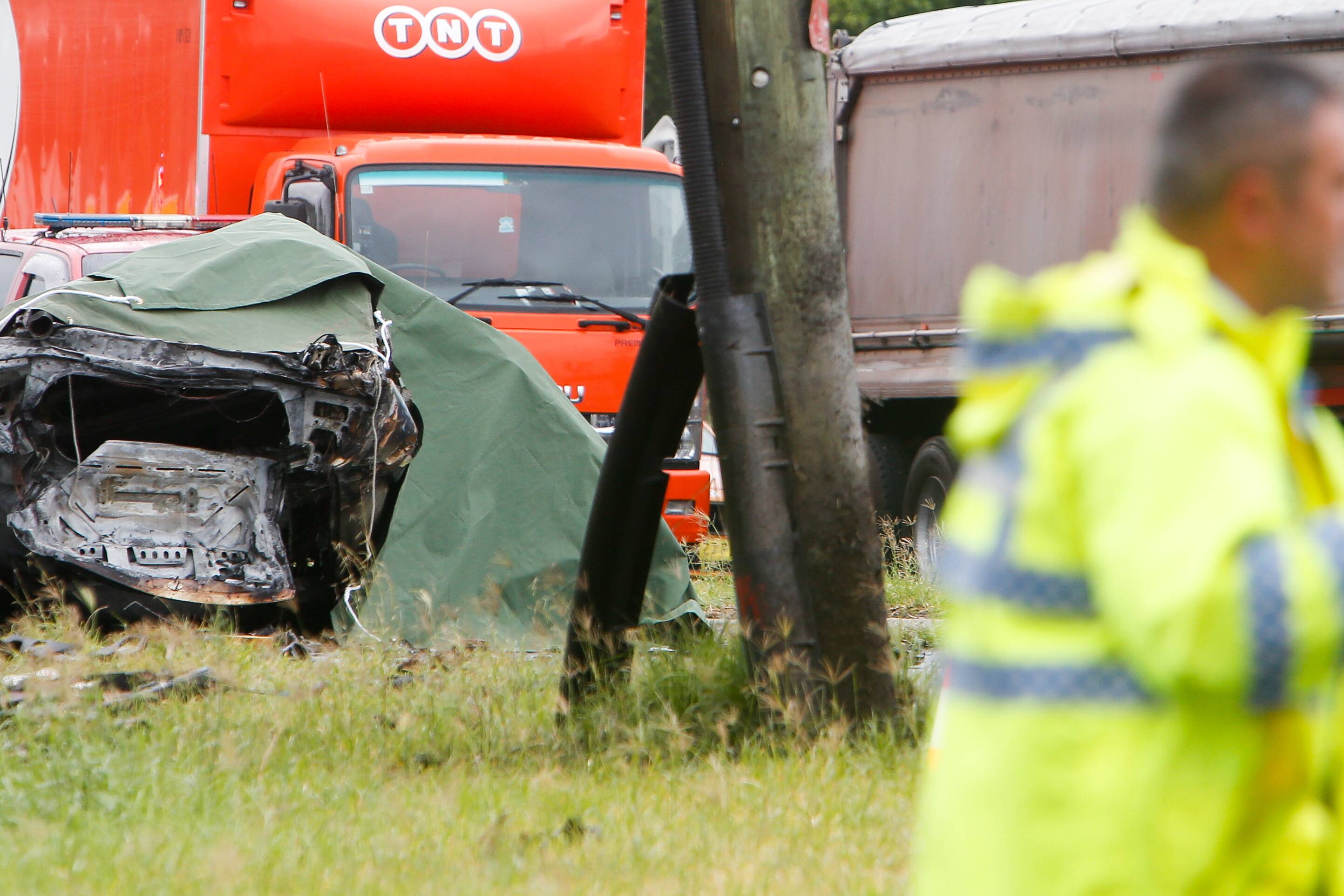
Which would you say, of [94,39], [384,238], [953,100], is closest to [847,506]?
[384,238]

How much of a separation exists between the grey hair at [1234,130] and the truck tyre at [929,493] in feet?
26.1

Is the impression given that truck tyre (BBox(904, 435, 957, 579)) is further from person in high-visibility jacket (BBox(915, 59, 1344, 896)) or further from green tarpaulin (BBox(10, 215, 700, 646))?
person in high-visibility jacket (BBox(915, 59, 1344, 896))

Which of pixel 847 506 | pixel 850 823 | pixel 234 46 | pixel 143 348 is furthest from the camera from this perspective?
pixel 234 46

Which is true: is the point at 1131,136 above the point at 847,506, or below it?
above

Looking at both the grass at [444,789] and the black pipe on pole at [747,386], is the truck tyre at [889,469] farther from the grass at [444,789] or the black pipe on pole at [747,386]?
the black pipe on pole at [747,386]

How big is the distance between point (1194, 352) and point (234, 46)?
29.0ft

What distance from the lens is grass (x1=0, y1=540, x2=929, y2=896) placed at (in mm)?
3594

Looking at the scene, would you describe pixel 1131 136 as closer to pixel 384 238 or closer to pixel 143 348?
pixel 384 238

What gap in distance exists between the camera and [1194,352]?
1.39 meters

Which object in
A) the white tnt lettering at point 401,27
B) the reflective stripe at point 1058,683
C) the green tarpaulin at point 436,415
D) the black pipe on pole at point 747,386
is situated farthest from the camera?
the white tnt lettering at point 401,27

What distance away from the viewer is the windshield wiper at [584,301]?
8.95 meters

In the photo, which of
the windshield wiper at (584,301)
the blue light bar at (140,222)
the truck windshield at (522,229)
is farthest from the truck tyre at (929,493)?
the blue light bar at (140,222)

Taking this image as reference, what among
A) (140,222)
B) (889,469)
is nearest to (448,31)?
(140,222)

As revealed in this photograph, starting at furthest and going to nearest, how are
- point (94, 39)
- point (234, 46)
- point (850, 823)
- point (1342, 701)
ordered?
point (94, 39), point (234, 46), point (850, 823), point (1342, 701)
